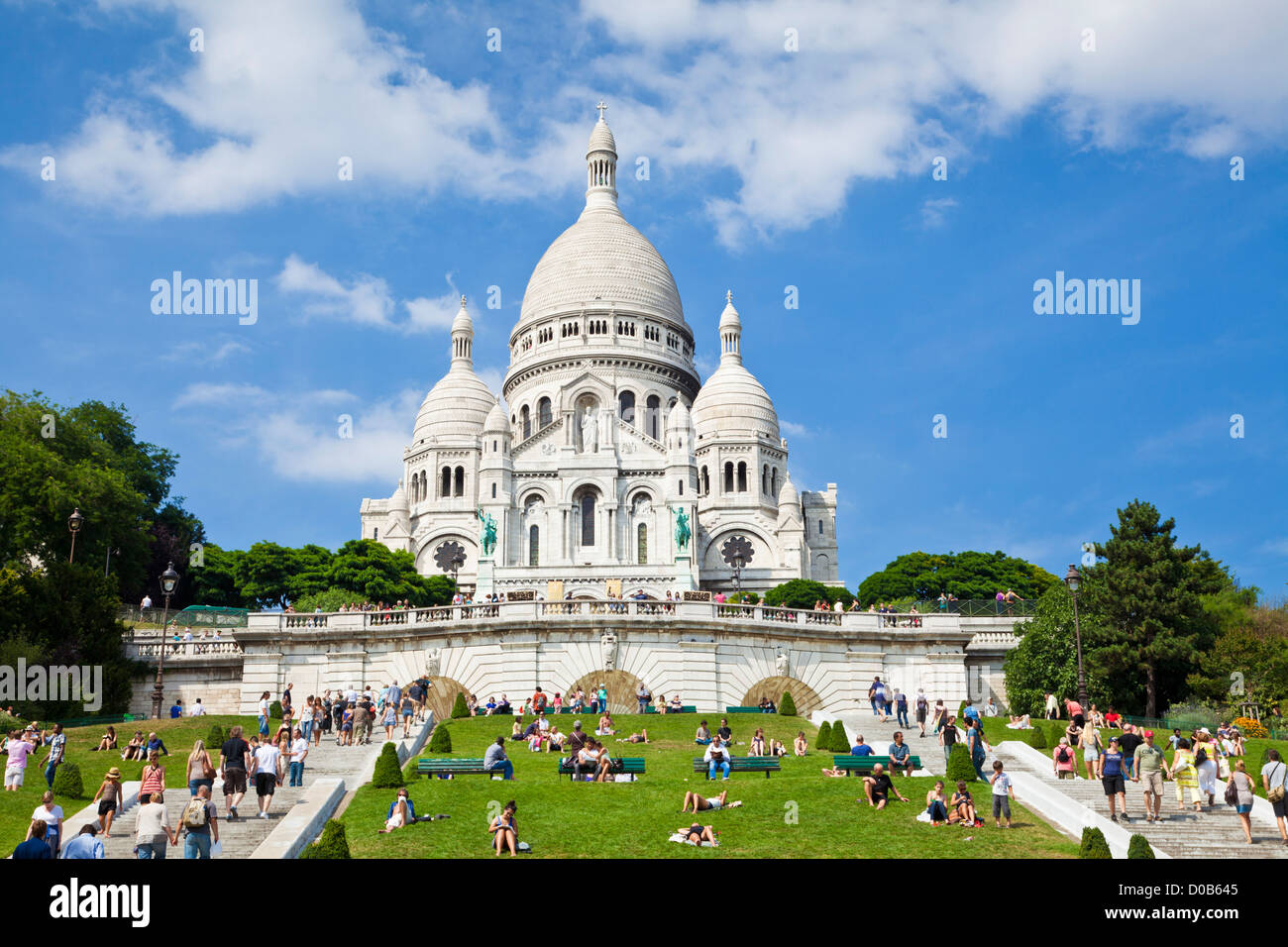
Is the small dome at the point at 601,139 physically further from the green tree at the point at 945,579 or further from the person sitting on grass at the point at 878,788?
the person sitting on grass at the point at 878,788

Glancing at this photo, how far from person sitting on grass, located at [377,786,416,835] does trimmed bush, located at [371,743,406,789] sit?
103 inches

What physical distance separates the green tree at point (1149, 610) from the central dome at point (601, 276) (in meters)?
63.4

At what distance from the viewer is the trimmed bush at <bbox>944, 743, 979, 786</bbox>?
24141 mm

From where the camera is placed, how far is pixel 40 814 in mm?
17766

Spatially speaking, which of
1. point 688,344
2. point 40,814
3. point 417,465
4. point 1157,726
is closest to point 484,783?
point 40,814

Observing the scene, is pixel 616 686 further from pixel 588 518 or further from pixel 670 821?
pixel 588 518

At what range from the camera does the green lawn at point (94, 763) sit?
21.7 meters

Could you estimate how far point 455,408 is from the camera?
99.3 m

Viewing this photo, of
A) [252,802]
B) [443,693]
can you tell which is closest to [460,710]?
[443,693]

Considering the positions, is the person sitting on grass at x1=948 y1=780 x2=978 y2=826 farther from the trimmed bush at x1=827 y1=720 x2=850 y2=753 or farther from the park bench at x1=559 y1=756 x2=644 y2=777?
the trimmed bush at x1=827 y1=720 x2=850 y2=753

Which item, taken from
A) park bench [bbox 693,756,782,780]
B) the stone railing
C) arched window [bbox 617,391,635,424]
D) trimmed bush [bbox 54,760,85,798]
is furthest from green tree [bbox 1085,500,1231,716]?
arched window [bbox 617,391,635,424]

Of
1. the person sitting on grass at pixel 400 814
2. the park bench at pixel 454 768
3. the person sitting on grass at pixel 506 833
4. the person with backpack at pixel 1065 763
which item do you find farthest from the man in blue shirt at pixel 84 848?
the person with backpack at pixel 1065 763
